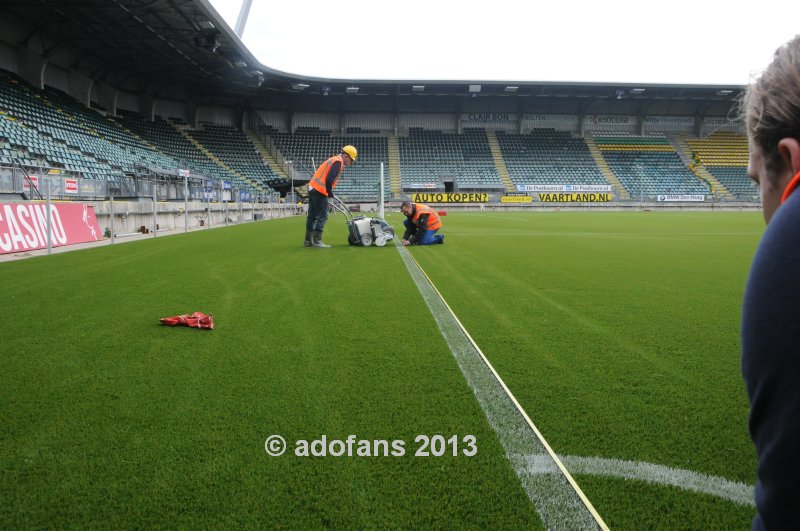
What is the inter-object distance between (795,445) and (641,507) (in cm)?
93

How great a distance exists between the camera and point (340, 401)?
224 centimetres

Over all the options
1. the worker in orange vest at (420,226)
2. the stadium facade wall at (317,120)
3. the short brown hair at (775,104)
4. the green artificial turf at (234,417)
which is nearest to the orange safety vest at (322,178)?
the worker in orange vest at (420,226)

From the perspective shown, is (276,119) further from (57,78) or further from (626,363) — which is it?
(626,363)

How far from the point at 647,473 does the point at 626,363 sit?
124cm

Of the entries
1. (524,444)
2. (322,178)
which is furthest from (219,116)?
(524,444)

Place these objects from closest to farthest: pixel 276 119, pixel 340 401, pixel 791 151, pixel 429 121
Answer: pixel 791 151, pixel 340 401, pixel 276 119, pixel 429 121

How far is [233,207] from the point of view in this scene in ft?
74.1

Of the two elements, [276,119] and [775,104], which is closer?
[775,104]

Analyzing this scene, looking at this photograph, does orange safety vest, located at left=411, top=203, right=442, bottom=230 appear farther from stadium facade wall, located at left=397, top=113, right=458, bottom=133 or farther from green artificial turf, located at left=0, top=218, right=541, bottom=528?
stadium facade wall, located at left=397, top=113, right=458, bottom=133

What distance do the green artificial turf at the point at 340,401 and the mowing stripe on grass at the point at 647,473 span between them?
4cm

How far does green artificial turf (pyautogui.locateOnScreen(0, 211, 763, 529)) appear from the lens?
1493mm

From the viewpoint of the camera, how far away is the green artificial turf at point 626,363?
1712mm

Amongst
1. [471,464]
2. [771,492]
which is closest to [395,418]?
[471,464]

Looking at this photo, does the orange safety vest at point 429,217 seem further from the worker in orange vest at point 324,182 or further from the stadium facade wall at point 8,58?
the stadium facade wall at point 8,58
